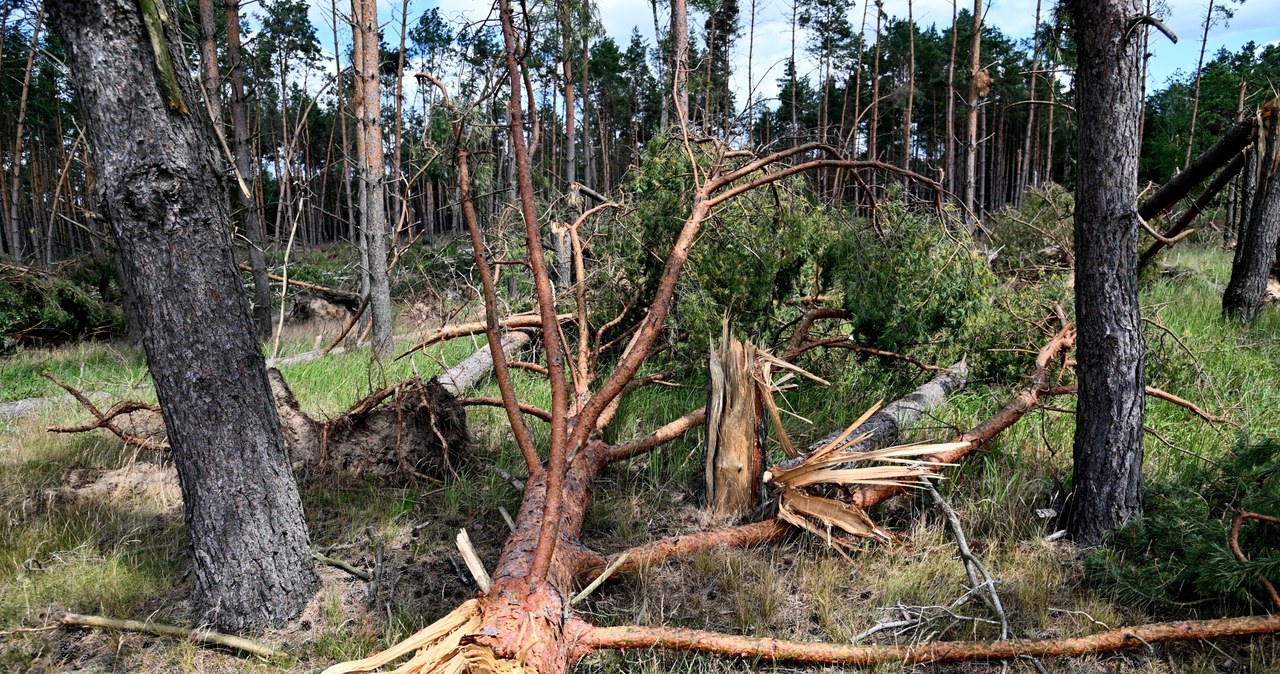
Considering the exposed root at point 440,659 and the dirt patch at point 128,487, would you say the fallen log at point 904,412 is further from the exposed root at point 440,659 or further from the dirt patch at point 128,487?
the dirt patch at point 128,487

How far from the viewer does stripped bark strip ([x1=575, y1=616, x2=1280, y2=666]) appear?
2.37 meters

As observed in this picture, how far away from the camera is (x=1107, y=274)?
3.00 metres

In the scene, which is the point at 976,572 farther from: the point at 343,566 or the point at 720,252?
the point at 343,566

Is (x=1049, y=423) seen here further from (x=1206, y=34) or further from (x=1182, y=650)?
(x=1206, y=34)

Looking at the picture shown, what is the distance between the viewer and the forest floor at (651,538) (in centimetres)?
268

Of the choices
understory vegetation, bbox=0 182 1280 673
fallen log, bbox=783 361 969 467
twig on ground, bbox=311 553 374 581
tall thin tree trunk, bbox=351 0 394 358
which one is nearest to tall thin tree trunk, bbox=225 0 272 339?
tall thin tree trunk, bbox=351 0 394 358

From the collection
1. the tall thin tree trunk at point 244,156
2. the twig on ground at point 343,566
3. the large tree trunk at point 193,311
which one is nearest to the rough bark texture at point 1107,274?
the twig on ground at point 343,566

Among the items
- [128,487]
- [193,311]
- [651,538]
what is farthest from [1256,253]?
[128,487]

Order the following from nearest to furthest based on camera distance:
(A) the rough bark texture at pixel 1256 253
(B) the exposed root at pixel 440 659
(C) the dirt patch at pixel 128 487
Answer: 1. (B) the exposed root at pixel 440 659
2. (C) the dirt patch at pixel 128 487
3. (A) the rough bark texture at pixel 1256 253

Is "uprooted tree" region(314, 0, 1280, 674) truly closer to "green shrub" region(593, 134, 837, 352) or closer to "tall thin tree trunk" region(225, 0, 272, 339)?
"green shrub" region(593, 134, 837, 352)

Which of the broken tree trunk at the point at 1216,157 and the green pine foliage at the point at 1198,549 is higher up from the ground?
the broken tree trunk at the point at 1216,157

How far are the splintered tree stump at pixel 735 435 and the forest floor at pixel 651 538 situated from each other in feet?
0.74

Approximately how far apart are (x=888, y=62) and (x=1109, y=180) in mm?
28827

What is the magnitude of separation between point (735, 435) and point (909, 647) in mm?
1485
